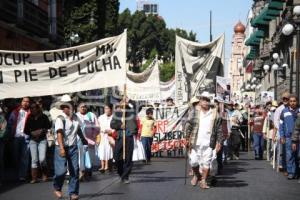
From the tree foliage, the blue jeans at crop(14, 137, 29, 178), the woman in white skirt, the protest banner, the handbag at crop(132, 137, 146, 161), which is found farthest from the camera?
the tree foliage

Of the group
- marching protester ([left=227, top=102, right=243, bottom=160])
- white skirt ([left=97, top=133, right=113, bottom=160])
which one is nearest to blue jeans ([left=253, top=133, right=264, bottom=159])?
marching protester ([left=227, top=102, right=243, bottom=160])

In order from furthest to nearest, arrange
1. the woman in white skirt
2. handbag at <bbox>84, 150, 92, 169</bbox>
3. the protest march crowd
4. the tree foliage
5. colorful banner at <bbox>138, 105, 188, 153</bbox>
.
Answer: the tree foliage < colorful banner at <bbox>138, 105, 188, 153</bbox> < the woman in white skirt < handbag at <bbox>84, 150, 92, 169</bbox> < the protest march crowd

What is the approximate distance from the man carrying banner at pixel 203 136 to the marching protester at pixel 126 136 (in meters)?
1.34

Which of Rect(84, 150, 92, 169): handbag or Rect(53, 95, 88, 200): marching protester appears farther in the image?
Rect(84, 150, 92, 169): handbag

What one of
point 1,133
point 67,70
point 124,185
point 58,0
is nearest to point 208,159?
point 124,185

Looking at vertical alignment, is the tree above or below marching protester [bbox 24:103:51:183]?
above

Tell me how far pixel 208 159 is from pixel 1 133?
3916 millimetres

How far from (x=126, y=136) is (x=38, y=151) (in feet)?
5.90

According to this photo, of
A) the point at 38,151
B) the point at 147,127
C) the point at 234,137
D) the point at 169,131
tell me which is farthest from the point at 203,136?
the point at 169,131

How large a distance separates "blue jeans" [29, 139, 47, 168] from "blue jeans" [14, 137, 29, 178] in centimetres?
36

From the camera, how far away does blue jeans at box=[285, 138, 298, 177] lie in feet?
51.1

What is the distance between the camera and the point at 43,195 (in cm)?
1252

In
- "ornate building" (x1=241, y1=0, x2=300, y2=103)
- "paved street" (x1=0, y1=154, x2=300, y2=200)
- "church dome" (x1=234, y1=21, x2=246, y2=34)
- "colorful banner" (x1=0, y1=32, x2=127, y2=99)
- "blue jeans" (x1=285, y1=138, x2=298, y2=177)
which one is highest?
"church dome" (x1=234, y1=21, x2=246, y2=34)

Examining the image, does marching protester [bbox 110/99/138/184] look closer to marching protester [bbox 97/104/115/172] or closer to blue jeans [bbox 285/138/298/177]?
marching protester [bbox 97/104/115/172]
